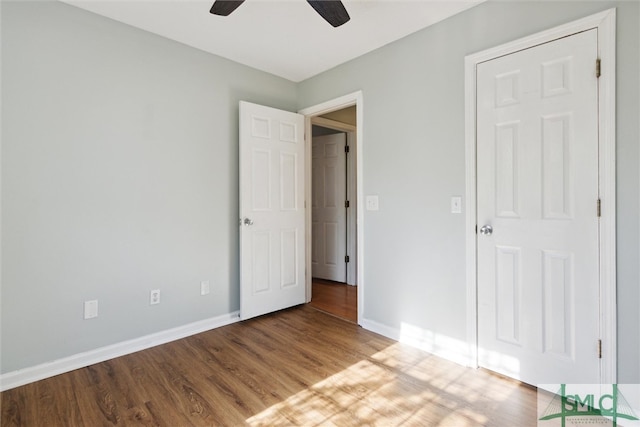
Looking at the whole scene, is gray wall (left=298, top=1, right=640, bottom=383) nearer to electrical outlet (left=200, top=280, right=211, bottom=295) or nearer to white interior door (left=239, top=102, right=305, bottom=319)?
white interior door (left=239, top=102, right=305, bottom=319)

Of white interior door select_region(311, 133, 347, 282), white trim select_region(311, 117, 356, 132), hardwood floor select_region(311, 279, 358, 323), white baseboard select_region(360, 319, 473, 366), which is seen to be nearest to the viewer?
white baseboard select_region(360, 319, 473, 366)

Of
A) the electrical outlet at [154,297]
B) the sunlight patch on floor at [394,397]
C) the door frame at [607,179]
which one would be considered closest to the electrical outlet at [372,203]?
the sunlight patch on floor at [394,397]

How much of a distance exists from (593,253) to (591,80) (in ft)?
3.10

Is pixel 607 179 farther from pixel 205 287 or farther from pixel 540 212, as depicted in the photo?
pixel 205 287

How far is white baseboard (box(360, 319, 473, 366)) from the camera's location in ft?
7.54

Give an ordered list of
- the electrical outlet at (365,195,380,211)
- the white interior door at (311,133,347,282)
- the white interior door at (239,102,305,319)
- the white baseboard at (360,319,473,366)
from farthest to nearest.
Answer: the white interior door at (311,133,347,282), the white interior door at (239,102,305,319), the electrical outlet at (365,195,380,211), the white baseboard at (360,319,473,366)

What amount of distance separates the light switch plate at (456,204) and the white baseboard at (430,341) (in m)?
0.94

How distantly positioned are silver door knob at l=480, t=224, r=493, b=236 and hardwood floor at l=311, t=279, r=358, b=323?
1.50m

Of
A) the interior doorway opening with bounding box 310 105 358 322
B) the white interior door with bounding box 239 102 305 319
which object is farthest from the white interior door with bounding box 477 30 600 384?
the interior doorway opening with bounding box 310 105 358 322

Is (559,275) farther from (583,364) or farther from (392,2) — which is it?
(392,2)

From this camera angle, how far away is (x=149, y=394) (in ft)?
6.37

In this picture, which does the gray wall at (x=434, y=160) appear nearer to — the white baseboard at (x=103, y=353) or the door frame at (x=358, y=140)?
the door frame at (x=358, y=140)

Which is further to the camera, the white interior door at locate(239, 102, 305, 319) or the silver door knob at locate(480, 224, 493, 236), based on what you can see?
the white interior door at locate(239, 102, 305, 319)

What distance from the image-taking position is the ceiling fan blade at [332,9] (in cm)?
180
